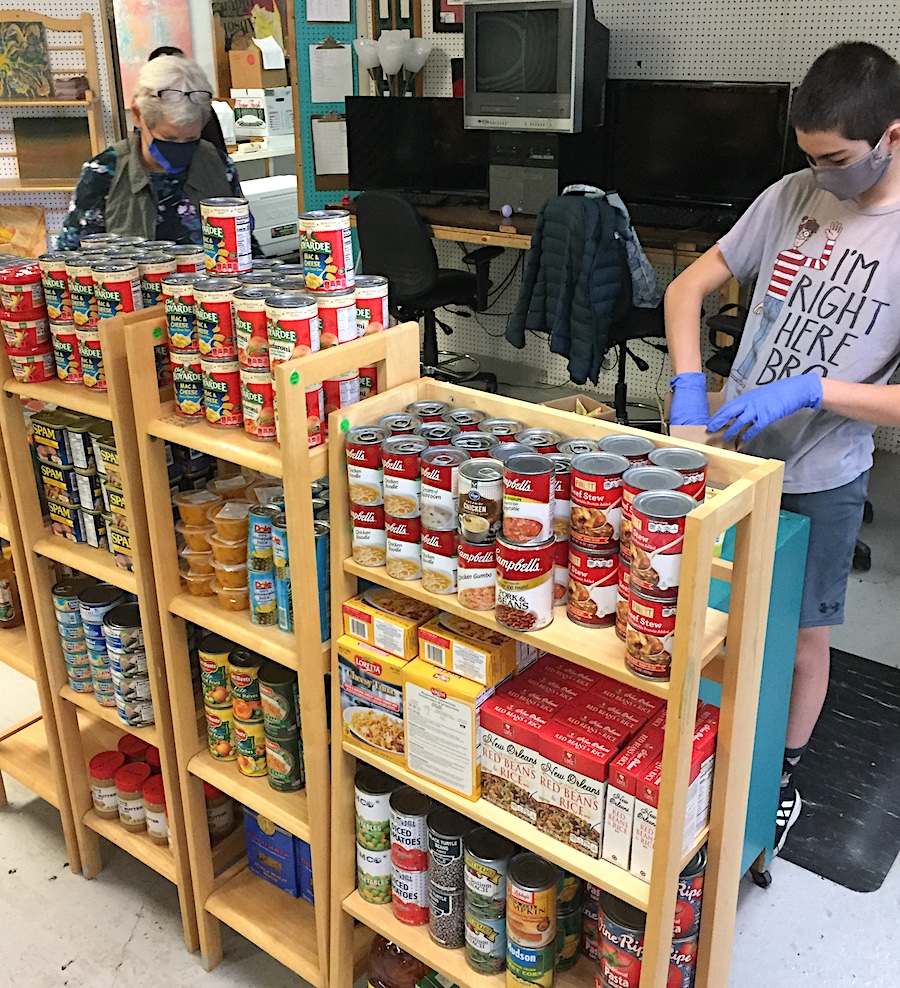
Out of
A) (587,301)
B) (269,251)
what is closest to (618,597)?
(587,301)

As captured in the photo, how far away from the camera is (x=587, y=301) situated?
3.86m

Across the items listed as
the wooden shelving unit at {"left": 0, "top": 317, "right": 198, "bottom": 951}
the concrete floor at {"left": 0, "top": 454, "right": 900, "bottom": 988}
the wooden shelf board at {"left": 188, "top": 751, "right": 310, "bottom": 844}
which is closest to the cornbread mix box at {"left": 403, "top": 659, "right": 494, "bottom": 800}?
the wooden shelf board at {"left": 188, "top": 751, "right": 310, "bottom": 844}

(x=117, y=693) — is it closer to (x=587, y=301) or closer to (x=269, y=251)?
(x=587, y=301)

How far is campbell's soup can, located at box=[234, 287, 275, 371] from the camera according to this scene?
4.90ft

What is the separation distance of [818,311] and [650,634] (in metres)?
0.96

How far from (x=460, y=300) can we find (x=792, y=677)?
2945 mm

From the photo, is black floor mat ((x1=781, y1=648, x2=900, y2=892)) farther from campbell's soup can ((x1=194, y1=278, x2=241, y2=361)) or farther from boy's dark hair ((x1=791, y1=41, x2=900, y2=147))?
campbell's soup can ((x1=194, y1=278, x2=241, y2=361))

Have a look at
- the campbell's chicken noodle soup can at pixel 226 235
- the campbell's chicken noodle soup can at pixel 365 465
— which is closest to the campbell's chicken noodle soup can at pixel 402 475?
the campbell's chicken noodle soup can at pixel 365 465

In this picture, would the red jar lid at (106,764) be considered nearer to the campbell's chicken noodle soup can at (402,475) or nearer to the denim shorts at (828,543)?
the campbell's chicken noodle soup can at (402,475)

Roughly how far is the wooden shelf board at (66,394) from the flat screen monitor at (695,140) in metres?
3.16

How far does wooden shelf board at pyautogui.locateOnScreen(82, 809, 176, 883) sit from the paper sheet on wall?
402cm

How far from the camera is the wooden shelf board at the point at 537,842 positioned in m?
1.34

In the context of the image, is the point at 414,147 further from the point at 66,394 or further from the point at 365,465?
the point at 365,465

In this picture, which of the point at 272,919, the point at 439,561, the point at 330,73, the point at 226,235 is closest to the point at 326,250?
the point at 226,235
